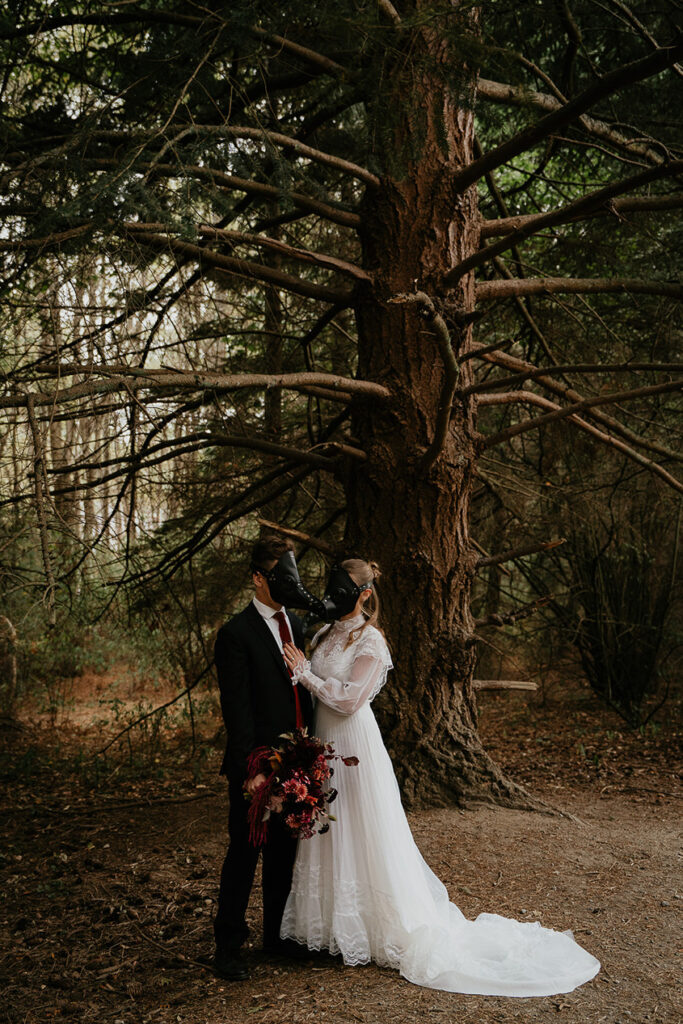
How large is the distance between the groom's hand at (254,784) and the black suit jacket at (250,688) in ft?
0.19

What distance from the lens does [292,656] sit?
4.25 meters

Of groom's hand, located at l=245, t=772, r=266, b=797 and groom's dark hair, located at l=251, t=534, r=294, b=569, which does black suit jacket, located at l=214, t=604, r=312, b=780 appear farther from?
groom's dark hair, located at l=251, t=534, r=294, b=569

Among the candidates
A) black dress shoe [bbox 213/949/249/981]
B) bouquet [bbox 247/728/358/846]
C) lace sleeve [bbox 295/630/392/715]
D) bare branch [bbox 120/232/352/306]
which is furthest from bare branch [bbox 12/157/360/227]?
black dress shoe [bbox 213/949/249/981]

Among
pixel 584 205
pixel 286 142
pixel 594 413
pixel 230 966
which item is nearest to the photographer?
pixel 230 966

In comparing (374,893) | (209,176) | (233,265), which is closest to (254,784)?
(374,893)

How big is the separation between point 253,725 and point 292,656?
38cm

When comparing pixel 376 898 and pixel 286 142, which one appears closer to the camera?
pixel 376 898

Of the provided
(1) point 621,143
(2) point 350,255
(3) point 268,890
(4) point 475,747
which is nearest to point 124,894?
(3) point 268,890

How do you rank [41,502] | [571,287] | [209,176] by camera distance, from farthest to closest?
[571,287] → [209,176] → [41,502]

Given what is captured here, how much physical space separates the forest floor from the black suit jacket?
3.52 feet

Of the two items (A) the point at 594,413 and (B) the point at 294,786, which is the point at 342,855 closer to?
(B) the point at 294,786

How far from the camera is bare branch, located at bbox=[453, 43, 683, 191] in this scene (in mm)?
3580

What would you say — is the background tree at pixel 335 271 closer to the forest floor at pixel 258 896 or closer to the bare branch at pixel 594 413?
the bare branch at pixel 594 413

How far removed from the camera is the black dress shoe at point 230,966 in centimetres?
414
